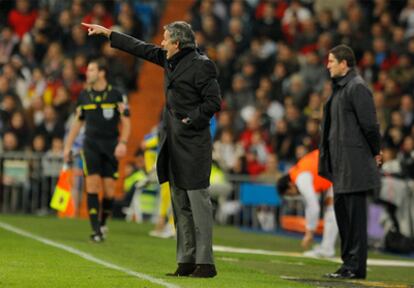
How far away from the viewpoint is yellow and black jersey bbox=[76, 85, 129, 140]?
17.7 meters

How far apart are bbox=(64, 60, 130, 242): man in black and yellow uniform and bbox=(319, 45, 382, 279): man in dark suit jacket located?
4.27 metres

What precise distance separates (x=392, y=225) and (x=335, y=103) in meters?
6.49

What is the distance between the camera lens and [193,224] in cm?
1246

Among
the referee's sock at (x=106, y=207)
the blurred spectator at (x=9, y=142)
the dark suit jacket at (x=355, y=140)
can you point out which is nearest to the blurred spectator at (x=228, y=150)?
the blurred spectator at (x=9, y=142)

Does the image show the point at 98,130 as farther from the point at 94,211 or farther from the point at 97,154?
the point at 94,211

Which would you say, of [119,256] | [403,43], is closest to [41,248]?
[119,256]

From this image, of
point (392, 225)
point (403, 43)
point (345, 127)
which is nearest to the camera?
point (345, 127)

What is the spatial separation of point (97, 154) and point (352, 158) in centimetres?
479

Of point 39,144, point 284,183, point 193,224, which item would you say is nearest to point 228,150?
point 39,144

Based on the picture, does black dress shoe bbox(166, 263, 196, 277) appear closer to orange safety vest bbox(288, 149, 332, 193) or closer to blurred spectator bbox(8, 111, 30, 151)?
orange safety vest bbox(288, 149, 332, 193)

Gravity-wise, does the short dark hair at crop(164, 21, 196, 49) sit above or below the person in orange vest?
above

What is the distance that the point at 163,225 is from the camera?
67.9 ft

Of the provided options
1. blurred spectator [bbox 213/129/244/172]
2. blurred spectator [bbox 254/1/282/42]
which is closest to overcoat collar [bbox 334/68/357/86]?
blurred spectator [bbox 213/129/244/172]

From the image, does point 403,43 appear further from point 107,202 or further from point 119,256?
point 119,256
